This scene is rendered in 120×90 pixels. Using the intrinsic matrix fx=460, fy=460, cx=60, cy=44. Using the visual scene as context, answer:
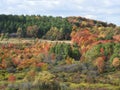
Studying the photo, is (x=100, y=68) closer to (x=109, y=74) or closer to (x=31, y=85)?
(x=109, y=74)

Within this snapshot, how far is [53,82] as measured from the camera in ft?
300

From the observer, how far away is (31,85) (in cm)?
9112

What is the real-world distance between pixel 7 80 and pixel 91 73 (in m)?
32.9

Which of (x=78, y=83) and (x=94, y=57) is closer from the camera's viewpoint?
(x=78, y=83)

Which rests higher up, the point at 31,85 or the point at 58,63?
the point at 31,85

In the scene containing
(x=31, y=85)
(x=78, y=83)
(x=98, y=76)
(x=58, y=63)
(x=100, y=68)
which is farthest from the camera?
(x=58, y=63)

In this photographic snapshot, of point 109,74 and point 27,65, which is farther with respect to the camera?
point 27,65

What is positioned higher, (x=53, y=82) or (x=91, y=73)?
(x=53, y=82)

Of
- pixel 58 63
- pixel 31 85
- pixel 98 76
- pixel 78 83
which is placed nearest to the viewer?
pixel 31 85

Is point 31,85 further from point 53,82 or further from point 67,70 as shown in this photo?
point 67,70

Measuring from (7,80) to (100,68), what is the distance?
41786 millimetres

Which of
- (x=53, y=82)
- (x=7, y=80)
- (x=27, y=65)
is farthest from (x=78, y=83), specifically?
(x=53, y=82)

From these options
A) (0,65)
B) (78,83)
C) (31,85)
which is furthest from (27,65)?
(31,85)

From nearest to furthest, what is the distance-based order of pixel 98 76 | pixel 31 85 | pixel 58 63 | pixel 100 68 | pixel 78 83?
pixel 31 85 < pixel 78 83 < pixel 98 76 < pixel 100 68 < pixel 58 63
